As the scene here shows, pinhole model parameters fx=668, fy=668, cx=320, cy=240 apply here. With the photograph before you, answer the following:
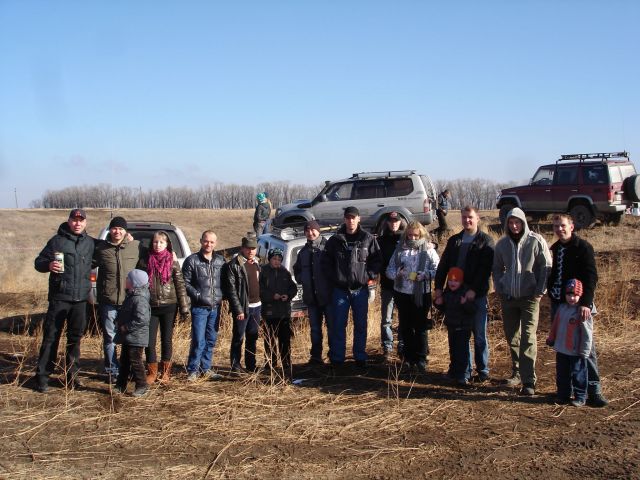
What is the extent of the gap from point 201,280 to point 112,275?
93 centimetres

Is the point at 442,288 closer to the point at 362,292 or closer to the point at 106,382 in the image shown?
the point at 362,292

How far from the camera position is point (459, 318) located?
6844 mm

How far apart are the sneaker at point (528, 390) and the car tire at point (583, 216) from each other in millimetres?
14905

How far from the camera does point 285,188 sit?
8925 centimetres

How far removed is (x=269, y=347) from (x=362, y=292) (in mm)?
1229

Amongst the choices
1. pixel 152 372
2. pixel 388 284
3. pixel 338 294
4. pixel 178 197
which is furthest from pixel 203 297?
pixel 178 197

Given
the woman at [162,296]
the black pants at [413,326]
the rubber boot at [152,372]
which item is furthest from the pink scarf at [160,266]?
the black pants at [413,326]

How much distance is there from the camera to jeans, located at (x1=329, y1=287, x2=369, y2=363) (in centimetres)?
759

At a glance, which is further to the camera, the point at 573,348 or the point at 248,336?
the point at 248,336

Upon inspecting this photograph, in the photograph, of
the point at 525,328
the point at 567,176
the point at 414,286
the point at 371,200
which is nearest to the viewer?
the point at 525,328

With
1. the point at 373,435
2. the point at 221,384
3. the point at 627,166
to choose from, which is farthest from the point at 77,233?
the point at 627,166

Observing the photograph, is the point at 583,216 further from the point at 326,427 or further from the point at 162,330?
the point at 326,427

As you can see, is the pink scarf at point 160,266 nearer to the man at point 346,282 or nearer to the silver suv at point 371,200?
the man at point 346,282

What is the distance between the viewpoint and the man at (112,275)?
277 inches
